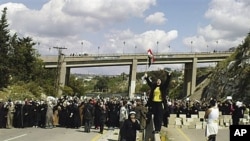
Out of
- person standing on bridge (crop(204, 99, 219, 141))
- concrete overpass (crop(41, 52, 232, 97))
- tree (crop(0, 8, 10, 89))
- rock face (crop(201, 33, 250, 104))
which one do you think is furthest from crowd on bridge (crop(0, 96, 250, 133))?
concrete overpass (crop(41, 52, 232, 97))

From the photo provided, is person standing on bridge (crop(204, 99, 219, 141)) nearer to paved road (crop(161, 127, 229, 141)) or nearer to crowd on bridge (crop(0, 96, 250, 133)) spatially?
paved road (crop(161, 127, 229, 141))

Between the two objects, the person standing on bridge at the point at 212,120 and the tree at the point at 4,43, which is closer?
the person standing on bridge at the point at 212,120

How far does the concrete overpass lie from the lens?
329 feet

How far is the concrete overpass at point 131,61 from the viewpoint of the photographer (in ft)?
329

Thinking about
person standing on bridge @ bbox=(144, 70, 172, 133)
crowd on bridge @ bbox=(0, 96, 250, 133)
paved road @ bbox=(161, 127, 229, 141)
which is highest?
person standing on bridge @ bbox=(144, 70, 172, 133)

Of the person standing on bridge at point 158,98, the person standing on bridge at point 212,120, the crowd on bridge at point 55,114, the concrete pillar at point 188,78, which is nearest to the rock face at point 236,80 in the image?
the crowd on bridge at point 55,114

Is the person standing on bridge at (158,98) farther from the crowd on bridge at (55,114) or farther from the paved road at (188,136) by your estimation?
the crowd on bridge at (55,114)

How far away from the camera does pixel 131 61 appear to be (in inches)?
4267

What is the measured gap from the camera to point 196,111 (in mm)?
35656

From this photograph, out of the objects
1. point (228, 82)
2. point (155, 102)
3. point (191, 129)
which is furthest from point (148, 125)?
point (228, 82)

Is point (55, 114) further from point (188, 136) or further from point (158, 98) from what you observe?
point (158, 98)

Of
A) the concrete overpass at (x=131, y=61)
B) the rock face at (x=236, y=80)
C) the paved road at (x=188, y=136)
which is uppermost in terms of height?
the concrete overpass at (x=131, y=61)

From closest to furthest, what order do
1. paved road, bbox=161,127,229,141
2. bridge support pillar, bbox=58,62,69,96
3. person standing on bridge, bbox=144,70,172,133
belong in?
1. person standing on bridge, bbox=144,70,172,133
2. paved road, bbox=161,127,229,141
3. bridge support pillar, bbox=58,62,69,96

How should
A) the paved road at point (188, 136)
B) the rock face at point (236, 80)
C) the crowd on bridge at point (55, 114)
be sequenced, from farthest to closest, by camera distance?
the rock face at point (236, 80) < the crowd on bridge at point (55, 114) < the paved road at point (188, 136)
